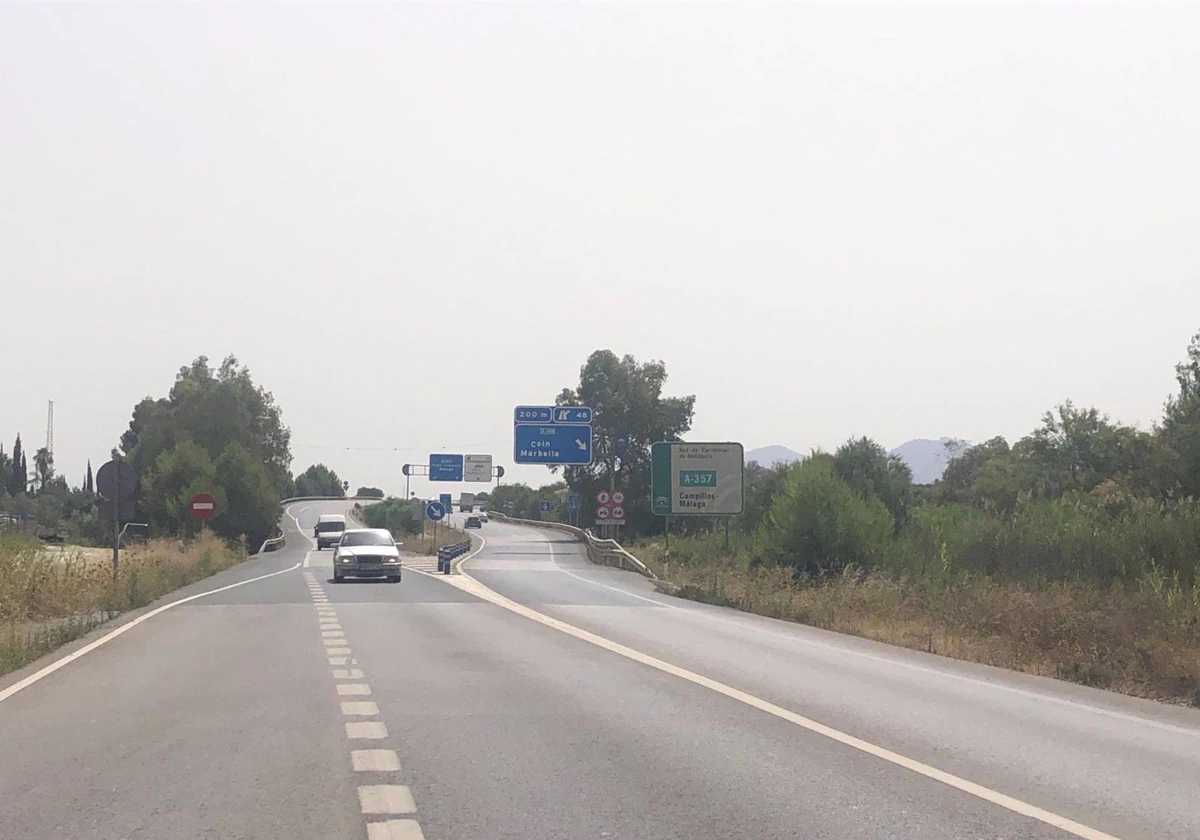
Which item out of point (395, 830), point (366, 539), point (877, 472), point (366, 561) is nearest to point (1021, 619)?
point (395, 830)

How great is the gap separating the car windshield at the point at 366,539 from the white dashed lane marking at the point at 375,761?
30373 millimetres

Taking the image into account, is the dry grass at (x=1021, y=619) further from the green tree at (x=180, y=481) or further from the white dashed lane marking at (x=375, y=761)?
the green tree at (x=180, y=481)

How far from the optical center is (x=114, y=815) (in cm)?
738

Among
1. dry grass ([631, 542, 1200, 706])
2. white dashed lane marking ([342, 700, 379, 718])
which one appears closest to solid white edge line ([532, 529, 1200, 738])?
dry grass ([631, 542, 1200, 706])

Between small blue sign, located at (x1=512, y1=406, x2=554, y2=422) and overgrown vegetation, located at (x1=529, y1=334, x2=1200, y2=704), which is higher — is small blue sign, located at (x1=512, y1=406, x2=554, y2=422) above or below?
above

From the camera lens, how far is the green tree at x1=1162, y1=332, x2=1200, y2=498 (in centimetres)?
3597

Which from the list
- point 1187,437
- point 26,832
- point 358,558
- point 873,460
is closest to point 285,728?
point 26,832

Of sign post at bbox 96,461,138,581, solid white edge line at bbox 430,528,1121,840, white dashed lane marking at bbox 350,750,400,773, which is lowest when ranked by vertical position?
solid white edge line at bbox 430,528,1121,840

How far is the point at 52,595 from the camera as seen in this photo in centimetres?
2491

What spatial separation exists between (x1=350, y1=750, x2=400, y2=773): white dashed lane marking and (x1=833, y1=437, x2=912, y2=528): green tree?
1831 inches

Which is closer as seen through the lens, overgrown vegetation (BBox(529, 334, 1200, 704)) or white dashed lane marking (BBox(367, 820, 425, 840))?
white dashed lane marking (BBox(367, 820, 425, 840))

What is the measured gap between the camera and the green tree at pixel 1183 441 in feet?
118

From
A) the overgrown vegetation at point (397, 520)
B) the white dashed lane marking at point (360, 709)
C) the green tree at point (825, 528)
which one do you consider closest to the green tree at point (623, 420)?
the overgrown vegetation at point (397, 520)

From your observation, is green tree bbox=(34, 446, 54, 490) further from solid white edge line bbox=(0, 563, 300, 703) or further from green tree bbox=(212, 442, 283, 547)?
solid white edge line bbox=(0, 563, 300, 703)
